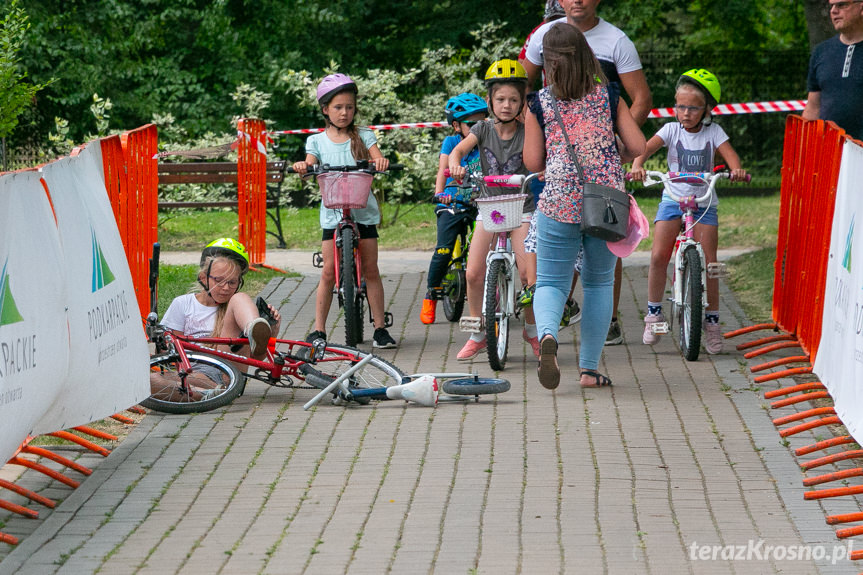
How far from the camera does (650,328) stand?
9.08 m

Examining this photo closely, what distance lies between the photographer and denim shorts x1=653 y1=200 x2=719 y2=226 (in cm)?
895

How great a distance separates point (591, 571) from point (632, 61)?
456 cm

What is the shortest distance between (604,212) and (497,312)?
4.33ft

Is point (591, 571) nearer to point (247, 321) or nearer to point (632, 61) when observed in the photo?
point (247, 321)

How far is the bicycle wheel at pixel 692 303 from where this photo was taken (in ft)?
27.8

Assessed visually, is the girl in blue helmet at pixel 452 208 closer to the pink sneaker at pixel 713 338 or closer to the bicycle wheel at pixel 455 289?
the bicycle wheel at pixel 455 289

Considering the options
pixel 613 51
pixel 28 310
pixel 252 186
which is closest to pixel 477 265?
pixel 613 51

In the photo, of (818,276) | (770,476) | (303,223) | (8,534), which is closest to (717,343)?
(818,276)

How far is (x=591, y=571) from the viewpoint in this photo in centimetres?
485

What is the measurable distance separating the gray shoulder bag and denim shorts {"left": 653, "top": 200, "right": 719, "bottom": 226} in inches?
Answer: 65.0

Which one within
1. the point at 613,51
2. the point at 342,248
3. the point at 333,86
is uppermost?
the point at 613,51

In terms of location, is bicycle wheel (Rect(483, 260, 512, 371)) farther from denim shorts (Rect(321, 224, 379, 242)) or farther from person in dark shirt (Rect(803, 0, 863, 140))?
person in dark shirt (Rect(803, 0, 863, 140))

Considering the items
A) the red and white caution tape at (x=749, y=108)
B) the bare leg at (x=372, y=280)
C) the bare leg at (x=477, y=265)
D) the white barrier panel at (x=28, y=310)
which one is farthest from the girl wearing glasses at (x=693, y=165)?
the red and white caution tape at (x=749, y=108)

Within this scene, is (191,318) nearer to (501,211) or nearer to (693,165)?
(501,211)
